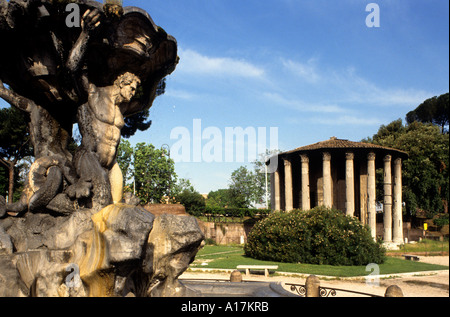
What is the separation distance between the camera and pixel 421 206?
43406mm

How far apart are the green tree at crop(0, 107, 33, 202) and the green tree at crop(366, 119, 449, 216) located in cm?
3738

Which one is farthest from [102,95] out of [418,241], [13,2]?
[418,241]

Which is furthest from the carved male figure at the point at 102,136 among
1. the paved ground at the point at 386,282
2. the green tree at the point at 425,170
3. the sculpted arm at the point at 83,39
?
the green tree at the point at 425,170

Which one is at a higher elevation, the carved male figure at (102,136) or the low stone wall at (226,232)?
the carved male figure at (102,136)

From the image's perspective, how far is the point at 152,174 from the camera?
35.6m

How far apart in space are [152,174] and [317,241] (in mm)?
19046

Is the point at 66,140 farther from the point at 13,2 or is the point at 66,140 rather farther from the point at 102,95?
the point at 13,2

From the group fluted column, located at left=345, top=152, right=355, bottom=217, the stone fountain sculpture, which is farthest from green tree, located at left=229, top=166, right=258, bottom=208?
the stone fountain sculpture

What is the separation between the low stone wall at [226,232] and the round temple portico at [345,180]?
380 cm

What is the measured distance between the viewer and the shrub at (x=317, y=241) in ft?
66.5

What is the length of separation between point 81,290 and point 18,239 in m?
1.65

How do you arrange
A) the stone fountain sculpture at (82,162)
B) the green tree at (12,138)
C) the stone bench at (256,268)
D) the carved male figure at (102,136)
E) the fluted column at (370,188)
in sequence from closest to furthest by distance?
1. the stone fountain sculpture at (82,162)
2. the carved male figure at (102,136)
3. the stone bench at (256,268)
4. the green tree at (12,138)
5. the fluted column at (370,188)

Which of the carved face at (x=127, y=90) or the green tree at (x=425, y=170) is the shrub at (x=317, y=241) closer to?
the carved face at (x=127, y=90)
